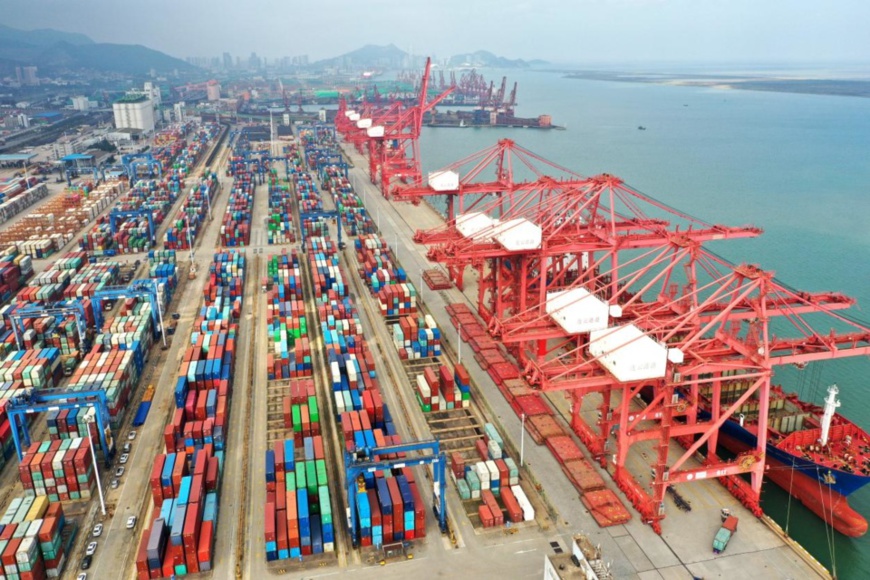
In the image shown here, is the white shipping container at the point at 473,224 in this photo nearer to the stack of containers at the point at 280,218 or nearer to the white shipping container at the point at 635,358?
the white shipping container at the point at 635,358

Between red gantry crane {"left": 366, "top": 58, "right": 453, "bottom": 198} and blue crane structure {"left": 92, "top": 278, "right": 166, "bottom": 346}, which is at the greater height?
red gantry crane {"left": 366, "top": 58, "right": 453, "bottom": 198}

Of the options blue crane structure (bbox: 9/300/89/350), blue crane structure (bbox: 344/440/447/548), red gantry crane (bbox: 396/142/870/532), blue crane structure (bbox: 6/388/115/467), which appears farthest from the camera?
blue crane structure (bbox: 9/300/89/350)

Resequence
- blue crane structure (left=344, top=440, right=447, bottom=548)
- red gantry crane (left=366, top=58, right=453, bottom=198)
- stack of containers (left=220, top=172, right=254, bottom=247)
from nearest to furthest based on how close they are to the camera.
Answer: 1. blue crane structure (left=344, top=440, right=447, bottom=548)
2. stack of containers (left=220, top=172, right=254, bottom=247)
3. red gantry crane (left=366, top=58, right=453, bottom=198)

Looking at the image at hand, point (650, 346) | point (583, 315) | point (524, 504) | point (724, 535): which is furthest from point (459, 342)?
point (724, 535)

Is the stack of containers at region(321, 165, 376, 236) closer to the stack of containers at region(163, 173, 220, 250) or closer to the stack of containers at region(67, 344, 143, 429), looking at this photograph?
the stack of containers at region(163, 173, 220, 250)

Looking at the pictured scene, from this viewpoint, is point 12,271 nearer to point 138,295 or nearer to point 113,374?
point 138,295

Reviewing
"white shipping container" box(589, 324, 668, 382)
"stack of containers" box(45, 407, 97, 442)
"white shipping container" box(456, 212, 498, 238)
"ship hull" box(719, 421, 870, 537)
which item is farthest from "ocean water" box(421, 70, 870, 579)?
"stack of containers" box(45, 407, 97, 442)
